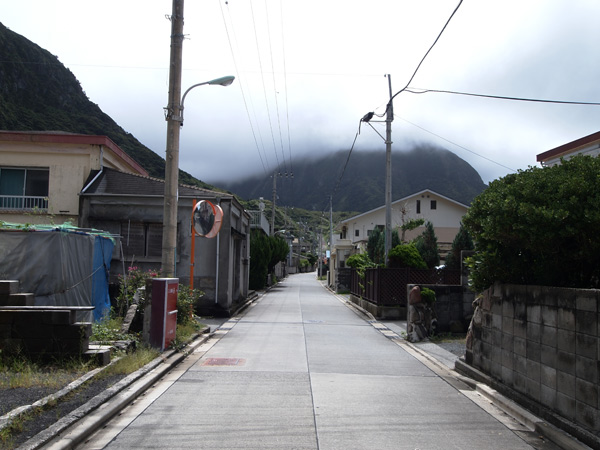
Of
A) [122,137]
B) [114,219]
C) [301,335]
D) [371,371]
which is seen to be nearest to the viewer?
[371,371]

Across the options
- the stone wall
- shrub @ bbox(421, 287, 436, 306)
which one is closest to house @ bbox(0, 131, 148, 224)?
the stone wall

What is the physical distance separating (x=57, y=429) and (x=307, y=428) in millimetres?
2629

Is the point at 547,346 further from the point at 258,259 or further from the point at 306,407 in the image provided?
the point at 258,259

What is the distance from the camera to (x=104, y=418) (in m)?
6.00

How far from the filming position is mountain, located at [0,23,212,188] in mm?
51094

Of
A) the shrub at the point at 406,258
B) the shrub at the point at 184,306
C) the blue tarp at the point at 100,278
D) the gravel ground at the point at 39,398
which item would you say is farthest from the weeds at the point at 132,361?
the shrub at the point at 406,258

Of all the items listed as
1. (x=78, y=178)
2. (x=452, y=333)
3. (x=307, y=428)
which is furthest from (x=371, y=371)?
(x=78, y=178)

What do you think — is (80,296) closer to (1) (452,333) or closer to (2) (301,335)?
(2) (301,335)

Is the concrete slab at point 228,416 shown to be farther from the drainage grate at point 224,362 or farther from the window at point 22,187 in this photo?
the window at point 22,187

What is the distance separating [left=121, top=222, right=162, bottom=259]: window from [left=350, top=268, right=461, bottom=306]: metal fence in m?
8.31

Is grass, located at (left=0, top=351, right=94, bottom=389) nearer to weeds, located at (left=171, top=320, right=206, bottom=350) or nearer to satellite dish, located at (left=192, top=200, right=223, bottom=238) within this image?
weeds, located at (left=171, top=320, right=206, bottom=350)

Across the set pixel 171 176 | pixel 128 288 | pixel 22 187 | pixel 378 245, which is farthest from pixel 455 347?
pixel 378 245

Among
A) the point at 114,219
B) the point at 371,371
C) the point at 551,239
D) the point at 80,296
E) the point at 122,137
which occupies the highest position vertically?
the point at 122,137

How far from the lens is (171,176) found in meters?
11.9
